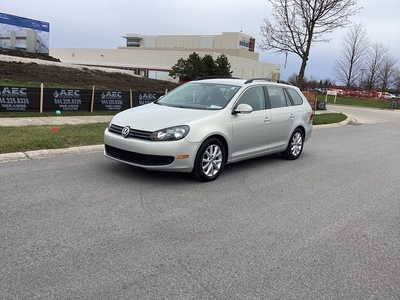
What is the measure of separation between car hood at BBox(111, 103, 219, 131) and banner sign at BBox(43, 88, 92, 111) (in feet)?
26.0

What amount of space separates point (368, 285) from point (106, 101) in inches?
526

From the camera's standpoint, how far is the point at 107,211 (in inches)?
178

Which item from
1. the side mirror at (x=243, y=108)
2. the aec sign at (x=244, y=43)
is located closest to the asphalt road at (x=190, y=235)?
the side mirror at (x=243, y=108)

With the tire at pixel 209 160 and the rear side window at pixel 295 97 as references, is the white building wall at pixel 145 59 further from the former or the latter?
the tire at pixel 209 160

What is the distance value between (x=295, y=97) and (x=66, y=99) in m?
8.77

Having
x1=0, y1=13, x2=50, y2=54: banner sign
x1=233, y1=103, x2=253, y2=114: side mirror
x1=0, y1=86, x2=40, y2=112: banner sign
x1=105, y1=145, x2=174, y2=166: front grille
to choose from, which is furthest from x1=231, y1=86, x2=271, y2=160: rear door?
x1=0, y1=13, x2=50, y2=54: banner sign

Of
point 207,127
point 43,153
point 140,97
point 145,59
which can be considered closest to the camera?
point 207,127

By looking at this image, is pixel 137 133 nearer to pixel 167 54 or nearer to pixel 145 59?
pixel 167 54

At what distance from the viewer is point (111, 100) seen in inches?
605

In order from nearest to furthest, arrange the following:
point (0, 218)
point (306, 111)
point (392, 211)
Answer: point (0, 218)
point (392, 211)
point (306, 111)

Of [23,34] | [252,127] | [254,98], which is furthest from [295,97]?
[23,34]

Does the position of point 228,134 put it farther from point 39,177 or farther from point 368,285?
point 368,285

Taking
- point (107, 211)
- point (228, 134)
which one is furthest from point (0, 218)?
point (228, 134)

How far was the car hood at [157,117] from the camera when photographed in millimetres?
5637
